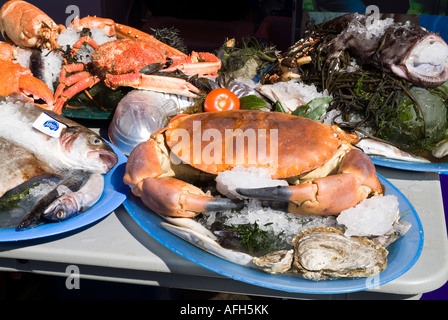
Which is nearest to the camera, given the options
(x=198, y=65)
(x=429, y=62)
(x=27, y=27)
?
(x=429, y=62)

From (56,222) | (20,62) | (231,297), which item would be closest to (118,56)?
(20,62)

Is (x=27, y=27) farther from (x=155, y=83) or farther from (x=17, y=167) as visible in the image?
(x=17, y=167)

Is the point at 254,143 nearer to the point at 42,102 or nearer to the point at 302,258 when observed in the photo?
the point at 302,258

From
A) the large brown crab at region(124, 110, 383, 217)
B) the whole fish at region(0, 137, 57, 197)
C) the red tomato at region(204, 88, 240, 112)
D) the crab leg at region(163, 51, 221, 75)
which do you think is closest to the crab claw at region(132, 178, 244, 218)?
the large brown crab at region(124, 110, 383, 217)

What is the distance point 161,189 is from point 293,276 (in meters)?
0.45

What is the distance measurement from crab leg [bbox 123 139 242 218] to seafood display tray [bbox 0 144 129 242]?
9cm

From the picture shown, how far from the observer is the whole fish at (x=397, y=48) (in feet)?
5.88

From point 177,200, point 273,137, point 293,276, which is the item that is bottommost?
point 293,276

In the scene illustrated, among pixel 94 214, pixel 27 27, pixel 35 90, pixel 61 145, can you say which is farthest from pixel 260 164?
pixel 27 27

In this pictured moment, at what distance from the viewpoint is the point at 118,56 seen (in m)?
2.03

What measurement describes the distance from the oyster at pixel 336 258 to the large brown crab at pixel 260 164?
0.39 ft

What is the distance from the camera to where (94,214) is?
57.1 inches

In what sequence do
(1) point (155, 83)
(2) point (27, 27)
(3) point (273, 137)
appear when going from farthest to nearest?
(2) point (27, 27), (1) point (155, 83), (3) point (273, 137)

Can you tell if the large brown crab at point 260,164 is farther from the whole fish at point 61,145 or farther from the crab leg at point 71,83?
the crab leg at point 71,83
